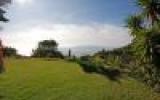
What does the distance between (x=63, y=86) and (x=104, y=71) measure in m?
8.72

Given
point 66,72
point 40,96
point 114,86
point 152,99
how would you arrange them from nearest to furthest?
point 40,96 → point 152,99 → point 114,86 → point 66,72

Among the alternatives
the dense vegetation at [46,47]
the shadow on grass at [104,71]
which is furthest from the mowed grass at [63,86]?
the dense vegetation at [46,47]

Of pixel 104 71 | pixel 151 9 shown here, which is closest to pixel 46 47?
pixel 104 71

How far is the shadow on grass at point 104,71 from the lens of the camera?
3812cm

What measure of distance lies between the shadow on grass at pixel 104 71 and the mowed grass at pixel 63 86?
0.75 metres

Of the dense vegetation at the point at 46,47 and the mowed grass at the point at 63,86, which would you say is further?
the dense vegetation at the point at 46,47

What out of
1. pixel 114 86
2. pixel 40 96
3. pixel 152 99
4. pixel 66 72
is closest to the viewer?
pixel 40 96

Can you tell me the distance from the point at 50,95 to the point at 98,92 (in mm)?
3868

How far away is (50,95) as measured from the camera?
97.1ft

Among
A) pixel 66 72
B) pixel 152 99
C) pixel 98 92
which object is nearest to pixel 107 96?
pixel 98 92

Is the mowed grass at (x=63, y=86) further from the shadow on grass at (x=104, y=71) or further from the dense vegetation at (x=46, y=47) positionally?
the dense vegetation at (x=46, y=47)

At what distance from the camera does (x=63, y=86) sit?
107 ft

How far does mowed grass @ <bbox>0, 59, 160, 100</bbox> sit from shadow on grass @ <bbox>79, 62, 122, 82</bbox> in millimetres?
750

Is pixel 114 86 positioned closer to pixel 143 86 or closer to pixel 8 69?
pixel 143 86
